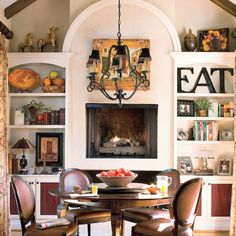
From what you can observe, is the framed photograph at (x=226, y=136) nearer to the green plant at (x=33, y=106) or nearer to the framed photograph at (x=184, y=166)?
the framed photograph at (x=184, y=166)

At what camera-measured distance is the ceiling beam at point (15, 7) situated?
267 inches

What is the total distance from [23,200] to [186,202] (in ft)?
4.98

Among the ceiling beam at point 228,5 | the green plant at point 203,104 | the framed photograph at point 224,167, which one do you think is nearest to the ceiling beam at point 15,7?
the ceiling beam at point 228,5

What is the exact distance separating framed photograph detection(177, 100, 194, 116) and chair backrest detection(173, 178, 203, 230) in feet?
7.70

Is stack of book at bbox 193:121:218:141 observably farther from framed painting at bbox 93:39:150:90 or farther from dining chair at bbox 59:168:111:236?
dining chair at bbox 59:168:111:236

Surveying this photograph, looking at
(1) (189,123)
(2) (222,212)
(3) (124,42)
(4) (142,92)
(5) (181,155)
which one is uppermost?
(3) (124,42)

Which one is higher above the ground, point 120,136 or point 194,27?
point 194,27

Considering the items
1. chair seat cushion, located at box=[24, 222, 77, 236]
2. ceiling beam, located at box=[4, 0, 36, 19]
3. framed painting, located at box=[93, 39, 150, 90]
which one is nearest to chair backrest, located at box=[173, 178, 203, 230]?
chair seat cushion, located at box=[24, 222, 77, 236]

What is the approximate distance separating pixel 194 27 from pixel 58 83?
82.3 inches

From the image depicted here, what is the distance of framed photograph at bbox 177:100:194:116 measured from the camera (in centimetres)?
675

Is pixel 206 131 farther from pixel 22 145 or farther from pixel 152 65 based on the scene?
pixel 22 145

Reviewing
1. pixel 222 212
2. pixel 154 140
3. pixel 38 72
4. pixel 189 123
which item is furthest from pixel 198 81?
pixel 38 72

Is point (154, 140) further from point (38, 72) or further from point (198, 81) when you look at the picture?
point (38, 72)

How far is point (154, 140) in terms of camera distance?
264 inches
